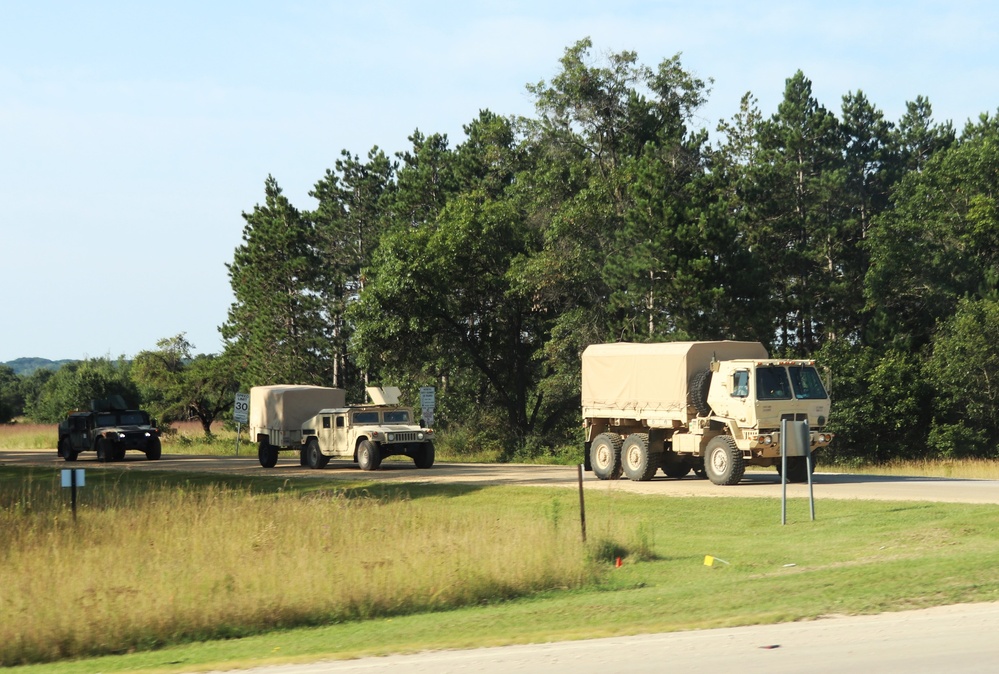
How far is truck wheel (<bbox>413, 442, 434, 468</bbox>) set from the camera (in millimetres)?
37219

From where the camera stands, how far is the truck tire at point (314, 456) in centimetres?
3853

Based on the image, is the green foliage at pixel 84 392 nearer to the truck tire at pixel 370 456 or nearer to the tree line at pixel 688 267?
the tree line at pixel 688 267

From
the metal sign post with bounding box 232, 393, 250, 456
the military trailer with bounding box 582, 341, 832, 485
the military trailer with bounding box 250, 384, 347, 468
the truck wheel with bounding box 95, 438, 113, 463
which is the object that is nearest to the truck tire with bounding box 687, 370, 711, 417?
the military trailer with bounding box 582, 341, 832, 485

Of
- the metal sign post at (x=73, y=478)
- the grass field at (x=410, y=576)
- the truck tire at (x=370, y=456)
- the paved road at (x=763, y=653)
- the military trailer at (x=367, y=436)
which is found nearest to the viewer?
the paved road at (x=763, y=653)

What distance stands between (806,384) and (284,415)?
18672 millimetres

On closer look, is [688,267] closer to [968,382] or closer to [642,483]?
[968,382]

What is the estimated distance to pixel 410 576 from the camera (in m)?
14.6

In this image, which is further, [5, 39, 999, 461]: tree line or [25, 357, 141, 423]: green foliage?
[25, 357, 141, 423]: green foliage

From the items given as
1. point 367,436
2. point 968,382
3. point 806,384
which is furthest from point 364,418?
point 968,382

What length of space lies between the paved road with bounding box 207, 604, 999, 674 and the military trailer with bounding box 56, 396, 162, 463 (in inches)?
1522

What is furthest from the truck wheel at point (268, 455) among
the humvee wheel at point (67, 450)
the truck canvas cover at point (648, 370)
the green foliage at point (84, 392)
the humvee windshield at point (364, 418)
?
the green foliage at point (84, 392)

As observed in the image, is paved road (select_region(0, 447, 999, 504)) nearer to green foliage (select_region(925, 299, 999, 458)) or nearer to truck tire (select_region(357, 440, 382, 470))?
truck tire (select_region(357, 440, 382, 470))

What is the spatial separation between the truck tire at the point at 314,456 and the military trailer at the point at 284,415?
781mm

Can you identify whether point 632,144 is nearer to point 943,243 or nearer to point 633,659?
point 943,243
